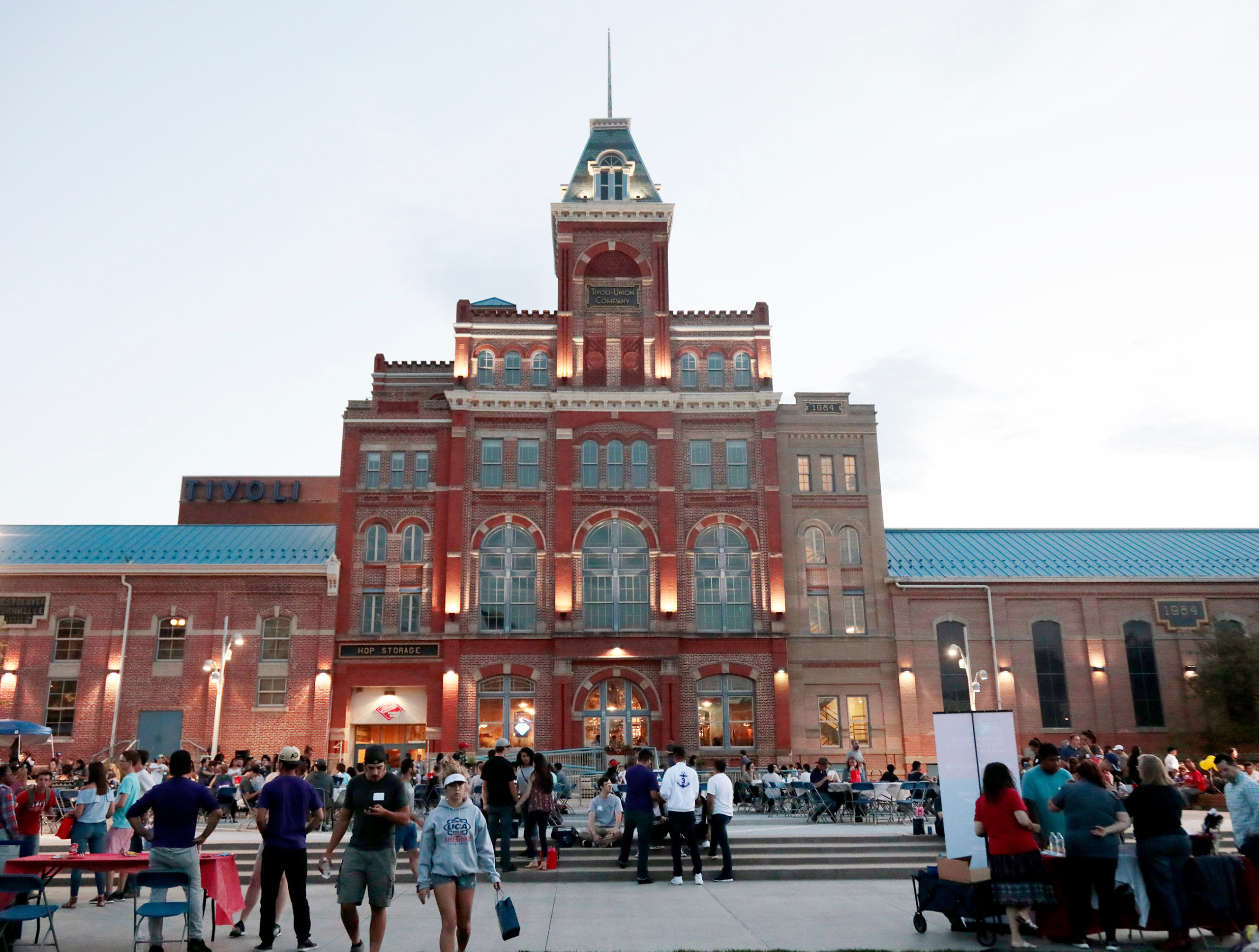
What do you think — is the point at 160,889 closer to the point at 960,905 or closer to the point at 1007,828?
the point at 960,905

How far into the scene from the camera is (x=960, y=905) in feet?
39.4

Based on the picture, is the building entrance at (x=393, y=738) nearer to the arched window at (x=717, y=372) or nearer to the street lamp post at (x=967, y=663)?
the arched window at (x=717, y=372)

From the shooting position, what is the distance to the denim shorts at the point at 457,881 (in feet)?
32.6

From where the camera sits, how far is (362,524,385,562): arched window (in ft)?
132

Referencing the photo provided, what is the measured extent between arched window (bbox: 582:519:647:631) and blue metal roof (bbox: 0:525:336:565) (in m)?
10.6

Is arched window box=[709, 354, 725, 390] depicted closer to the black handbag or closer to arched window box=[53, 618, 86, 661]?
arched window box=[53, 618, 86, 661]

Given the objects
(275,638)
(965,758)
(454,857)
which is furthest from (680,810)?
(275,638)

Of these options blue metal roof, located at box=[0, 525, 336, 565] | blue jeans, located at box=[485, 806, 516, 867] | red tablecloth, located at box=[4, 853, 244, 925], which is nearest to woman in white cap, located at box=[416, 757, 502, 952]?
red tablecloth, located at box=[4, 853, 244, 925]

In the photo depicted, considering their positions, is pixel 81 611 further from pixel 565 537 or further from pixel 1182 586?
pixel 1182 586

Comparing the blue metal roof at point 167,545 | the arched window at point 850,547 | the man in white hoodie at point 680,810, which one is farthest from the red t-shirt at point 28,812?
the arched window at point 850,547

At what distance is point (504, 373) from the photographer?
4238 centimetres

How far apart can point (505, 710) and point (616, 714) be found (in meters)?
4.16

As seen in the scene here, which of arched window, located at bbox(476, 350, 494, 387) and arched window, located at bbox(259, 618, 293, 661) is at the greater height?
arched window, located at bbox(476, 350, 494, 387)

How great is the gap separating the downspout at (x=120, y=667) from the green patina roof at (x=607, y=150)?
2402 centimetres
